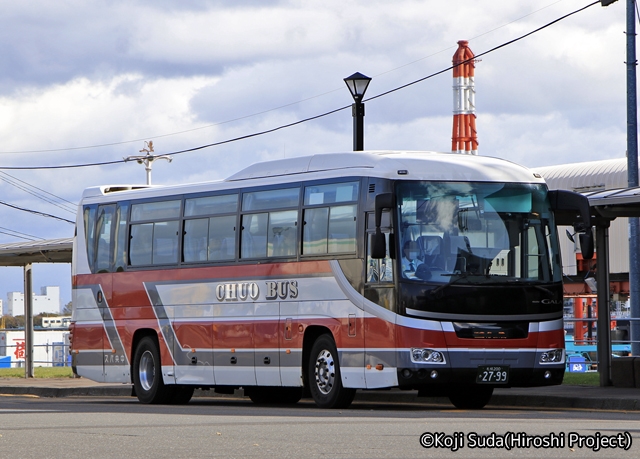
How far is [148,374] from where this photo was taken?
2133cm

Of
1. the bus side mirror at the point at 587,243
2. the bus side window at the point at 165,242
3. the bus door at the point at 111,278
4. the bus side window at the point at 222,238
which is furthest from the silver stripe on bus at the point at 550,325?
the bus door at the point at 111,278

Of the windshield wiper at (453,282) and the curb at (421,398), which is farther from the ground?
the windshield wiper at (453,282)

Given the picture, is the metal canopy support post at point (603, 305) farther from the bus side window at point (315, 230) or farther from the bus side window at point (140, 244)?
the bus side window at point (140, 244)

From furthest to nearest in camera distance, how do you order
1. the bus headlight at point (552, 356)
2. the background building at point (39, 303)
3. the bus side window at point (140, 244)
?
the background building at point (39, 303) → the bus side window at point (140, 244) → the bus headlight at point (552, 356)

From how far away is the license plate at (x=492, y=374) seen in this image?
16.7m

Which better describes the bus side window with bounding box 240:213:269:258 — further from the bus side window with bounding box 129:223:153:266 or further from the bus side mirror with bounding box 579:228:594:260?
the bus side mirror with bounding box 579:228:594:260

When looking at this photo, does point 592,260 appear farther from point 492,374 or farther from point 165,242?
point 492,374

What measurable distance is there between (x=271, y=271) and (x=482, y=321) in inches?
138

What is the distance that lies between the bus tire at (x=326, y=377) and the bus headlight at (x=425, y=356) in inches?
51.2

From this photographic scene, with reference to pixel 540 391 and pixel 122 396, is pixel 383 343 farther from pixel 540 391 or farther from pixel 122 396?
pixel 122 396

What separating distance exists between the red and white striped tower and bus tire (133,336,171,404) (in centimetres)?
3648

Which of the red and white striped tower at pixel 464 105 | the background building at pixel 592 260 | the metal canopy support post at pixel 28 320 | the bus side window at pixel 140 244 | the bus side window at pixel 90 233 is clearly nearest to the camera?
the bus side window at pixel 140 244

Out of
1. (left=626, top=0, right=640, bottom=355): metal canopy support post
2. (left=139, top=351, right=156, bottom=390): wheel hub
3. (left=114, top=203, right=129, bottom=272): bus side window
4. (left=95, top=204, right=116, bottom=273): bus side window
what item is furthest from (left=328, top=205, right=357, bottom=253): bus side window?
(left=626, top=0, right=640, bottom=355): metal canopy support post

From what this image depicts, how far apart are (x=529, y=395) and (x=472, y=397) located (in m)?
0.91
